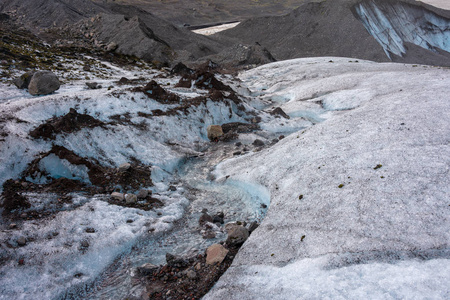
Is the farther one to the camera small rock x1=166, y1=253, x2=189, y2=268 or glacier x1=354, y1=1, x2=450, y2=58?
glacier x1=354, y1=1, x2=450, y2=58

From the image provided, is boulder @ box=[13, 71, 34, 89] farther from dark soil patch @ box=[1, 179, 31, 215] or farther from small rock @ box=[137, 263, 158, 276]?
small rock @ box=[137, 263, 158, 276]

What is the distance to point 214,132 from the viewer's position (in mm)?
18031

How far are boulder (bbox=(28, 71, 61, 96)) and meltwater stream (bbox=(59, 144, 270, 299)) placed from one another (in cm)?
921

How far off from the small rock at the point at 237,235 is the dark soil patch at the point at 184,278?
0.29 m

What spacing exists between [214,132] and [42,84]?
1010 cm

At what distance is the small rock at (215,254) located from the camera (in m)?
8.07

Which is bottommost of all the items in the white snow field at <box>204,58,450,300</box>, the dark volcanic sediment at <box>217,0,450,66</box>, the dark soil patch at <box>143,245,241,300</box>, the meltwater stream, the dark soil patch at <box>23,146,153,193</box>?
the meltwater stream


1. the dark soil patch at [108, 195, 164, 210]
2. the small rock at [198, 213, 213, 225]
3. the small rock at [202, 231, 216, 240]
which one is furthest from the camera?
the dark soil patch at [108, 195, 164, 210]

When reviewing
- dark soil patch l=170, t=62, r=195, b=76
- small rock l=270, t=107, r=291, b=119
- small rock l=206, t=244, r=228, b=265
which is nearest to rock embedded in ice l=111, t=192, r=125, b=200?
small rock l=206, t=244, r=228, b=265

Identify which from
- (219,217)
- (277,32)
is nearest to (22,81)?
(219,217)

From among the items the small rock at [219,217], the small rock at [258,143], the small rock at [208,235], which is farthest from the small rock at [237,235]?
the small rock at [258,143]

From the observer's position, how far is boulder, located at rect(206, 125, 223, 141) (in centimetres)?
1803

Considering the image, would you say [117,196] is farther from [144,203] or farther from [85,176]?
[85,176]

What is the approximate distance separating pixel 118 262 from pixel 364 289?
6414 millimetres
